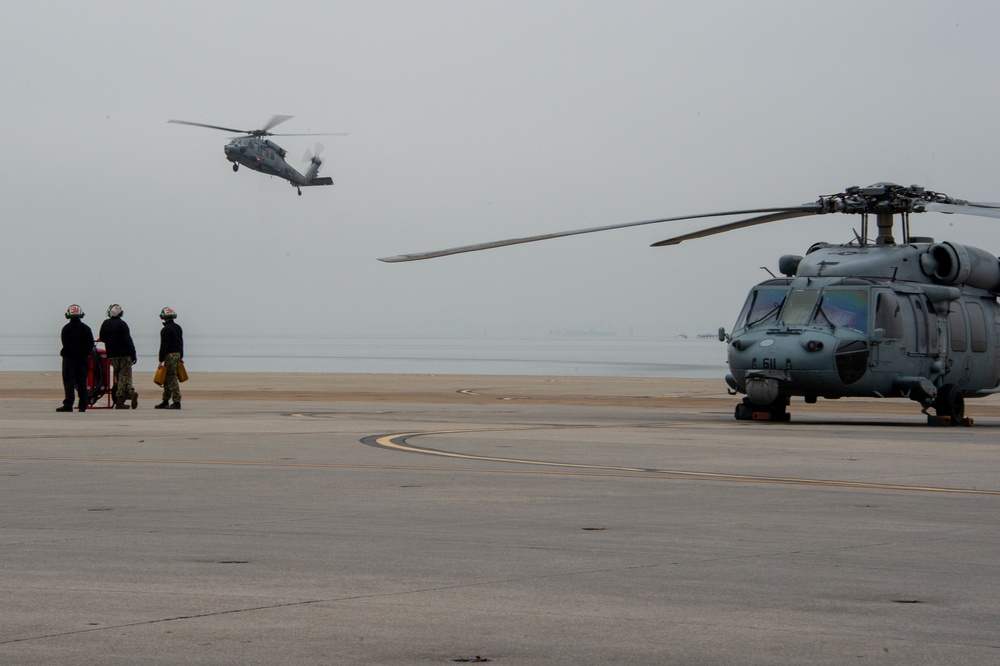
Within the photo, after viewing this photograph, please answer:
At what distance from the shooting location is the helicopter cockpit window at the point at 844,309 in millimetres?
20391

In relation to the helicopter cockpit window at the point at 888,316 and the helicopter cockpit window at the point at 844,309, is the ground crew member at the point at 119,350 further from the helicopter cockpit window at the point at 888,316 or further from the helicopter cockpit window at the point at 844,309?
the helicopter cockpit window at the point at 888,316

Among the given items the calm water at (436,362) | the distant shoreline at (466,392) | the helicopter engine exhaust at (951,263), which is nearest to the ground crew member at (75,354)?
the distant shoreline at (466,392)

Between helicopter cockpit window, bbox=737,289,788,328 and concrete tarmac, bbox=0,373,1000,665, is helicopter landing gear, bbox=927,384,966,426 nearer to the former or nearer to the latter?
helicopter cockpit window, bbox=737,289,788,328

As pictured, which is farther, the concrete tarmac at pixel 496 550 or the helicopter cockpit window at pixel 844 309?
the helicopter cockpit window at pixel 844 309

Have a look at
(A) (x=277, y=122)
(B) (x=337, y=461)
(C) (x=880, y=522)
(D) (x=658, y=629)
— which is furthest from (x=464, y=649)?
(A) (x=277, y=122)

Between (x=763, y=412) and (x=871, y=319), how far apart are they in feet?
7.80

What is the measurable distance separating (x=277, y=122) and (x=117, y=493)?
48.5 m

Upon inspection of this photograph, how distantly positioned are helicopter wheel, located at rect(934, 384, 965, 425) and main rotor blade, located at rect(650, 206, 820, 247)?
360cm

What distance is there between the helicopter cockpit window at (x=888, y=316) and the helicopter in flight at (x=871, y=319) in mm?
22

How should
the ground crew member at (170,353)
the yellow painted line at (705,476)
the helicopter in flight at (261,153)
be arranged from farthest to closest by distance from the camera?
1. the helicopter in flight at (261,153)
2. the ground crew member at (170,353)
3. the yellow painted line at (705,476)

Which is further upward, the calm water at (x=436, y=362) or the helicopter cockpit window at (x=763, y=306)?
the helicopter cockpit window at (x=763, y=306)

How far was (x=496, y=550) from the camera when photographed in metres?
7.68

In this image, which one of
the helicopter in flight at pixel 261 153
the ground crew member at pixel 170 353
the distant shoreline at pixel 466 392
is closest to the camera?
the ground crew member at pixel 170 353

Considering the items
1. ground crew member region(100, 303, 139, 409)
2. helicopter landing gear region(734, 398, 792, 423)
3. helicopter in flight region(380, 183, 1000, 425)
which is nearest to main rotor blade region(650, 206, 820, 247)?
helicopter in flight region(380, 183, 1000, 425)
